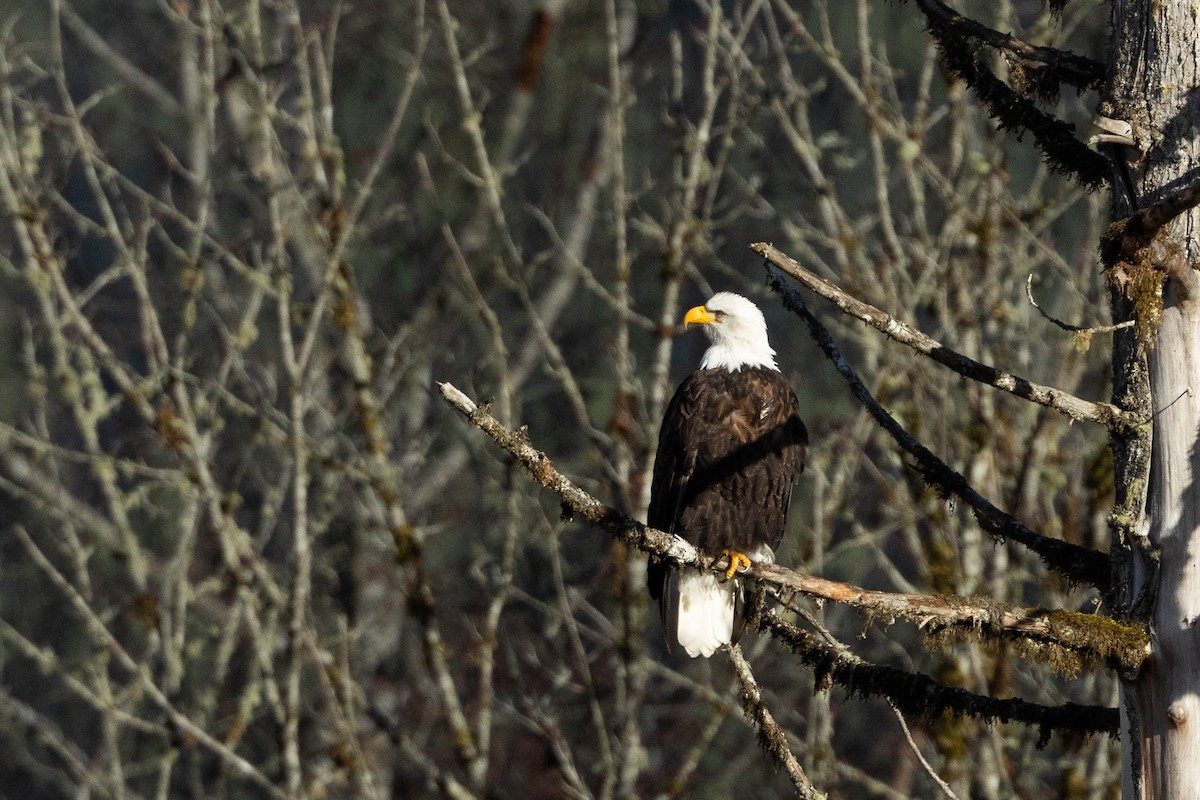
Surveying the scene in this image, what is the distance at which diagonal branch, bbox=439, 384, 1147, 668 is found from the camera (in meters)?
3.08

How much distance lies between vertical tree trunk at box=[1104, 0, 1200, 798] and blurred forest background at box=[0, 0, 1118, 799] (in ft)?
9.79

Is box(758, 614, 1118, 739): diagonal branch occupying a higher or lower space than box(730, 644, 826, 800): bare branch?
higher

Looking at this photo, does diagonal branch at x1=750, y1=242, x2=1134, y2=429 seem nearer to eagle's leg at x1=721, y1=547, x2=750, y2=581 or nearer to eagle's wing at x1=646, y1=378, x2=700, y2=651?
eagle's leg at x1=721, y1=547, x2=750, y2=581

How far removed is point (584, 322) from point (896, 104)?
142 inches

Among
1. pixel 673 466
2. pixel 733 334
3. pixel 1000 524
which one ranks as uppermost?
pixel 733 334

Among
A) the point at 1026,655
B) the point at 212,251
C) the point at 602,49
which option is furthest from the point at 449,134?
the point at 1026,655

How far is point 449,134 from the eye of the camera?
11.8 m

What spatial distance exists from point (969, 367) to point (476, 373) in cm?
684

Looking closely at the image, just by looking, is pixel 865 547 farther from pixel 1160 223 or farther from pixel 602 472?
pixel 1160 223

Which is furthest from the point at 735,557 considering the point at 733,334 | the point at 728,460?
the point at 733,334

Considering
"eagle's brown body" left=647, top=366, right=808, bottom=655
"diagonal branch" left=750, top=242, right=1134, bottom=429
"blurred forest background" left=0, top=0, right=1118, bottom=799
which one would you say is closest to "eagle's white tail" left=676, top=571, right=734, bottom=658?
"eagle's brown body" left=647, top=366, right=808, bottom=655

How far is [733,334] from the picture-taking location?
18.5ft

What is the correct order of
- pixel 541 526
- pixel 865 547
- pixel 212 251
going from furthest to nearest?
1. pixel 865 547
2. pixel 212 251
3. pixel 541 526

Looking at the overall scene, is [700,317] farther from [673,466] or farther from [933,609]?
[933,609]
